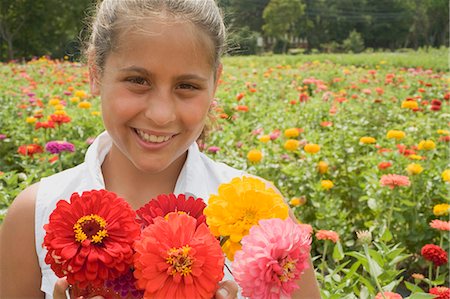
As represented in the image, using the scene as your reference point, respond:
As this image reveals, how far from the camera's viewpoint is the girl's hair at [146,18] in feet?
3.27

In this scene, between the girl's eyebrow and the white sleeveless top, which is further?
the white sleeveless top

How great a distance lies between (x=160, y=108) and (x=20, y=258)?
0.44 meters

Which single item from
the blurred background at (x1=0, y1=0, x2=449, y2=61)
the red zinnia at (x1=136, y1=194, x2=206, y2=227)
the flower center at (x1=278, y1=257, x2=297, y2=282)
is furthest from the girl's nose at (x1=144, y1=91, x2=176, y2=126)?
the blurred background at (x1=0, y1=0, x2=449, y2=61)

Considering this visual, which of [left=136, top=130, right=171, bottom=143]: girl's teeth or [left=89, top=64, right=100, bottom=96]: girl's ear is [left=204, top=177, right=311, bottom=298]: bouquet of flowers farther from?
[left=89, top=64, right=100, bottom=96]: girl's ear

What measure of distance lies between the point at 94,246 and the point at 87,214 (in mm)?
39

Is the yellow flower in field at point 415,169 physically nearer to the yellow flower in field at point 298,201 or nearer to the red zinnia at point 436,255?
the yellow flower in field at point 298,201

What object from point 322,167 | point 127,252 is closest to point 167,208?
point 127,252

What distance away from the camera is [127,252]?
51 cm

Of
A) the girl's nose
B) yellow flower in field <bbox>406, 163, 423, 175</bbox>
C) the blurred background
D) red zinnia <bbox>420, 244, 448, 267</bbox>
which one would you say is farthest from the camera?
the blurred background

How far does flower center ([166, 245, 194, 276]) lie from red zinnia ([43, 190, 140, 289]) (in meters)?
0.04

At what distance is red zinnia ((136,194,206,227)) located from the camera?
562mm

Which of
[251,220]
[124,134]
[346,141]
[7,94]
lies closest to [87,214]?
[251,220]

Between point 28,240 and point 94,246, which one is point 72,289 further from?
point 28,240

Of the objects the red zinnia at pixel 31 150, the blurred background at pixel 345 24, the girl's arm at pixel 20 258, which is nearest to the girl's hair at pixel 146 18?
the girl's arm at pixel 20 258
